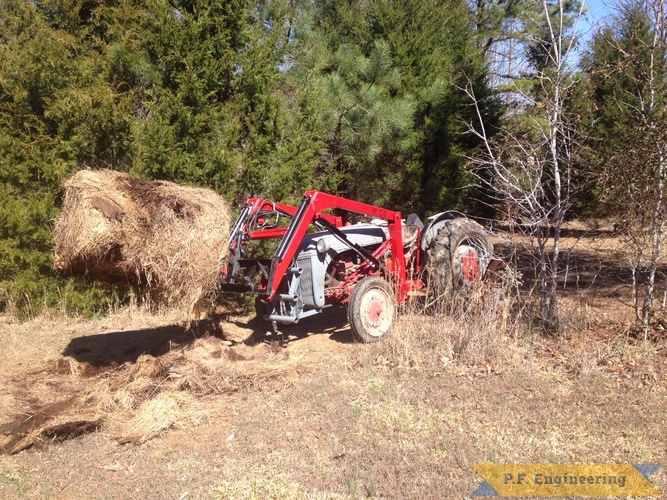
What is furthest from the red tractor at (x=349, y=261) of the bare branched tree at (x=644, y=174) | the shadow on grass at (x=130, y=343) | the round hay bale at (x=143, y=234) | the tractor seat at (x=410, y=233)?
the bare branched tree at (x=644, y=174)

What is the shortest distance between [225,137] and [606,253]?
31.1 ft

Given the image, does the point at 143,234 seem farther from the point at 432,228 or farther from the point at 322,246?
the point at 432,228

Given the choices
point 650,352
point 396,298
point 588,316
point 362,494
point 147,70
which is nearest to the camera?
point 362,494

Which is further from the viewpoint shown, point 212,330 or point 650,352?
point 212,330

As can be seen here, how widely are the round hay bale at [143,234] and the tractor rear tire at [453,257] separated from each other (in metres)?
3.19

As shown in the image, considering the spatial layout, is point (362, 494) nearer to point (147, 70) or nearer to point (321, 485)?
point (321, 485)

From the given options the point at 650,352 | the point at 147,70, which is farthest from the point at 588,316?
the point at 147,70

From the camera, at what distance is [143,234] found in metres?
5.76

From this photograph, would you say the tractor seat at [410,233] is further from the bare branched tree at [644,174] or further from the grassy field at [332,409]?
the bare branched tree at [644,174]

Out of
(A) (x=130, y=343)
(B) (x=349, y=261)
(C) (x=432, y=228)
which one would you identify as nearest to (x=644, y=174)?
(C) (x=432, y=228)

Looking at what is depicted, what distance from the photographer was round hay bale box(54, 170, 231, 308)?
222 inches

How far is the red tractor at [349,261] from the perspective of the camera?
682cm

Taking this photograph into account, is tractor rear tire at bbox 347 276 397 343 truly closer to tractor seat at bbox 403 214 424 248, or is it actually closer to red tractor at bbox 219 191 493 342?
red tractor at bbox 219 191 493 342

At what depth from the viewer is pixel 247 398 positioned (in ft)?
19.1
